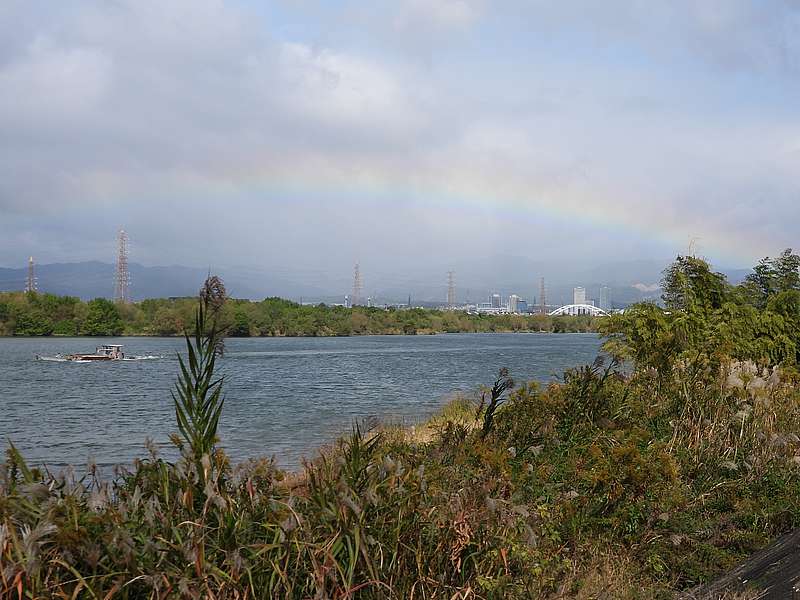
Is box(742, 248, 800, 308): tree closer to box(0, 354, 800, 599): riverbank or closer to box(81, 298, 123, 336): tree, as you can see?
box(0, 354, 800, 599): riverbank

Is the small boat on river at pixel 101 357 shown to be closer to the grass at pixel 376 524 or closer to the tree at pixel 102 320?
the tree at pixel 102 320

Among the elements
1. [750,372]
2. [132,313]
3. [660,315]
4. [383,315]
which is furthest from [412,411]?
[383,315]

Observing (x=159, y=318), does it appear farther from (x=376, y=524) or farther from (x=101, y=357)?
A: (x=376, y=524)

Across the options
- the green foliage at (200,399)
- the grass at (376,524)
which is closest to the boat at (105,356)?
the grass at (376,524)

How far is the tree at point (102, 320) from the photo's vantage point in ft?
344

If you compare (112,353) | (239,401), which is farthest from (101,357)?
(239,401)

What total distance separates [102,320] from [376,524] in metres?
108

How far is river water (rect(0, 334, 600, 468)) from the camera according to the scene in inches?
770

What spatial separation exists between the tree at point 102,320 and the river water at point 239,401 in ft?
164

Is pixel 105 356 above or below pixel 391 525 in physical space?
below

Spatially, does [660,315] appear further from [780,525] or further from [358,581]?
[358,581]

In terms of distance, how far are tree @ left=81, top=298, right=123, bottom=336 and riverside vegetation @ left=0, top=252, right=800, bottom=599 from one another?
338ft

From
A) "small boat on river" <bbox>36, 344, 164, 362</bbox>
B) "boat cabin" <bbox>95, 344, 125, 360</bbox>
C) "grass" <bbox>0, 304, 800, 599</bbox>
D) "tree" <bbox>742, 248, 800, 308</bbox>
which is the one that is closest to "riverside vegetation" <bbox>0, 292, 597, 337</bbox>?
"small boat on river" <bbox>36, 344, 164, 362</bbox>

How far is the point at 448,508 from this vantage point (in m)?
5.13
